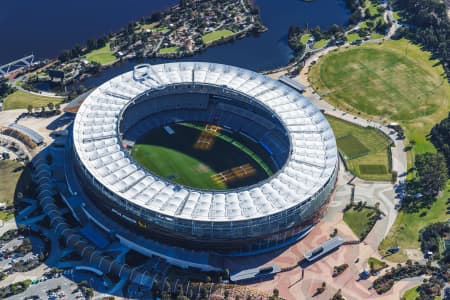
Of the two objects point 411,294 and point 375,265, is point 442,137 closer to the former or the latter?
point 375,265

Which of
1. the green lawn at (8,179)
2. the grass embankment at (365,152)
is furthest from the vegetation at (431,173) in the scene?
the green lawn at (8,179)

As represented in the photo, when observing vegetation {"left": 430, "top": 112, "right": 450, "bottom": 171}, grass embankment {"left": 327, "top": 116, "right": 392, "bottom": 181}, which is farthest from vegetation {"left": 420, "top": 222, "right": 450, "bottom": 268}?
vegetation {"left": 430, "top": 112, "right": 450, "bottom": 171}

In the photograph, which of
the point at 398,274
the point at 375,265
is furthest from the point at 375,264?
the point at 398,274

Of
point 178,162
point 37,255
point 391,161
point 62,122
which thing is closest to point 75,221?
point 37,255

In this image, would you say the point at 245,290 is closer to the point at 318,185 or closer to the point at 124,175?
the point at 318,185

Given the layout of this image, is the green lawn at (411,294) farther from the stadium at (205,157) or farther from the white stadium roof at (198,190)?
the white stadium roof at (198,190)

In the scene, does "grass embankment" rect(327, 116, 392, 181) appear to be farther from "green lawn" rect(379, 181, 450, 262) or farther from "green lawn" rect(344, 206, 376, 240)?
"green lawn" rect(379, 181, 450, 262)
